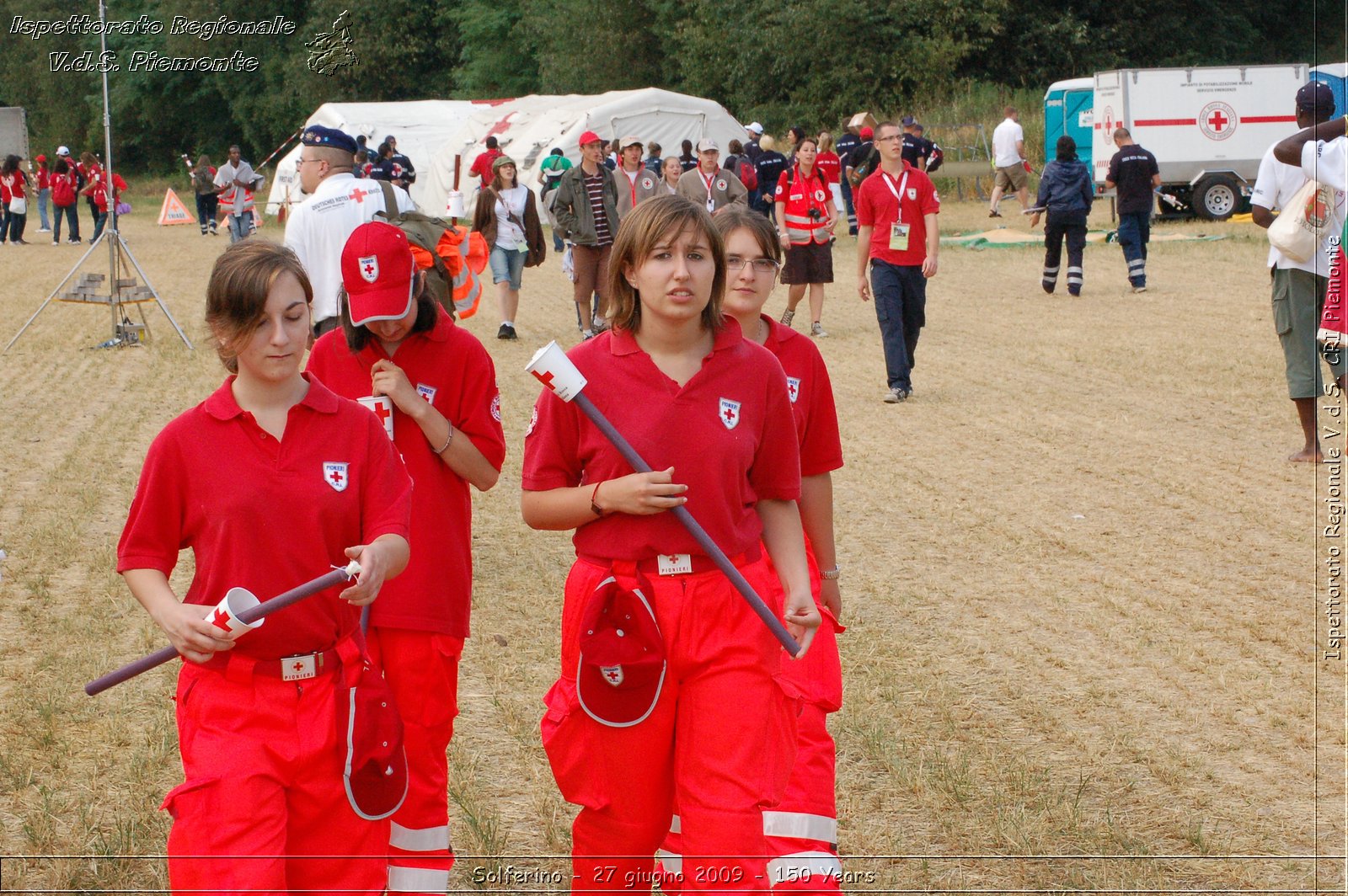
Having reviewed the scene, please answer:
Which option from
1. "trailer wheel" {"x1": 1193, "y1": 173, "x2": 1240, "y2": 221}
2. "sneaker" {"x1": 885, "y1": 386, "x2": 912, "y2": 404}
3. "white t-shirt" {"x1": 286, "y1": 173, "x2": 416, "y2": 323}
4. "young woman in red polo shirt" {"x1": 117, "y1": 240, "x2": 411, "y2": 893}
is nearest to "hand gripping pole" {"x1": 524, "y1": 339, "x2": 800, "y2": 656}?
"young woman in red polo shirt" {"x1": 117, "y1": 240, "x2": 411, "y2": 893}

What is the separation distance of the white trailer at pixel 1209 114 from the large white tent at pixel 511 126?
9.78 meters

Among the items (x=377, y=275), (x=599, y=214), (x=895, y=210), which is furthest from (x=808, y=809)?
(x=599, y=214)

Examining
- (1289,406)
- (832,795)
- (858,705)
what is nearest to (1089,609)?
(858,705)

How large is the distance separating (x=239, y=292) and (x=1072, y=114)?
30866 mm

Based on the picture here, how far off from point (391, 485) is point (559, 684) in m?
0.61

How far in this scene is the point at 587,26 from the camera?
5156 cm

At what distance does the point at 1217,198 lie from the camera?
2739cm

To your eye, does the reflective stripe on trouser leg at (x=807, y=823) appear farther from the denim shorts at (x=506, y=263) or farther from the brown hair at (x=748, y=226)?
the denim shorts at (x=506, y=263)

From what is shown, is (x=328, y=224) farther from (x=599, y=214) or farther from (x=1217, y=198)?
(x=1217, y=198)

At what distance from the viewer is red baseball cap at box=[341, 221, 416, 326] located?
3.60 metres

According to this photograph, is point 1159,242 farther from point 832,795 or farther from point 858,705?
point 832,795

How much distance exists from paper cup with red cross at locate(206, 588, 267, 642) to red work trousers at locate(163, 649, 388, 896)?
0.65ft

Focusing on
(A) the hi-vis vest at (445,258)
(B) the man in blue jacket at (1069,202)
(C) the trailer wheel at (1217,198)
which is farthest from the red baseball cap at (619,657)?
(C) the trailer wheel at (1217,198)

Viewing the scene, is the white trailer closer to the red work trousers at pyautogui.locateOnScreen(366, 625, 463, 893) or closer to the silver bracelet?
the silver bracelet
